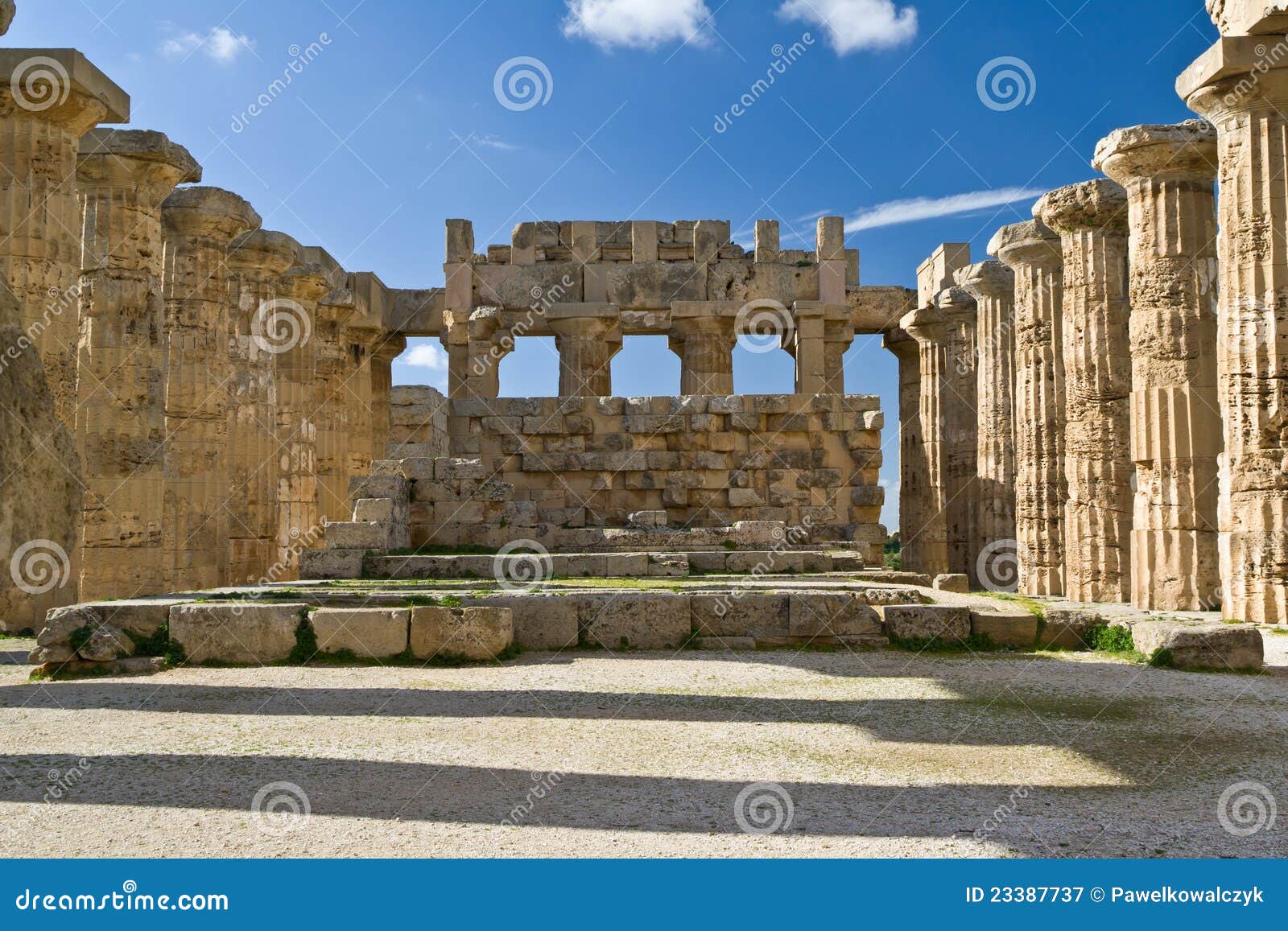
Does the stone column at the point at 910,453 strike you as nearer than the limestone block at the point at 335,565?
No

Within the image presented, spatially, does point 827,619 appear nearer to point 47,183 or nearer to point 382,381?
point 47,183

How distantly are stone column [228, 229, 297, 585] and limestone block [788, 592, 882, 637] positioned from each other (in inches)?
414

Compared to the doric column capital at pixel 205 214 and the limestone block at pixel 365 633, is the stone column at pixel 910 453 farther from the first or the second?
the limestone block at pixel 365 633

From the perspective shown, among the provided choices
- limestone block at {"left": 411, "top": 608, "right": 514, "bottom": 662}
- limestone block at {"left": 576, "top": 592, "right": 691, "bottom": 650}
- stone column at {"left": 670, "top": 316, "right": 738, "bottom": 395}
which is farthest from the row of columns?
limestone block at {"left": 411, "top": 608, "right": 514, "bottom": 662}

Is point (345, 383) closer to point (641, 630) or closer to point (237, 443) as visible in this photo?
point (237, 443)

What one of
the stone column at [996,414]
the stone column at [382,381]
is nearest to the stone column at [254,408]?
the stone column at [382,381]

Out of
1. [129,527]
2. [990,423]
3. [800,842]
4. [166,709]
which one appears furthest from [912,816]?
[990,423]

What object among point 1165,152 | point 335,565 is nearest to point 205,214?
point 335,565

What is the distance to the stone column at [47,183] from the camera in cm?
1023

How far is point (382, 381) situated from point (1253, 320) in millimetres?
20147

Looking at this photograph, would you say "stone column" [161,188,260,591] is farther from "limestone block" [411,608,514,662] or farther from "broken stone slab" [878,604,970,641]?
"broken stone slab" [878,604,970,641]

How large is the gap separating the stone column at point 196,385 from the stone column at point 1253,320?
1317 cm

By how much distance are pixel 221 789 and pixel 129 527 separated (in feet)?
29.8

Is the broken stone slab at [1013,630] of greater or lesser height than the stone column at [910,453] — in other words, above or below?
below
